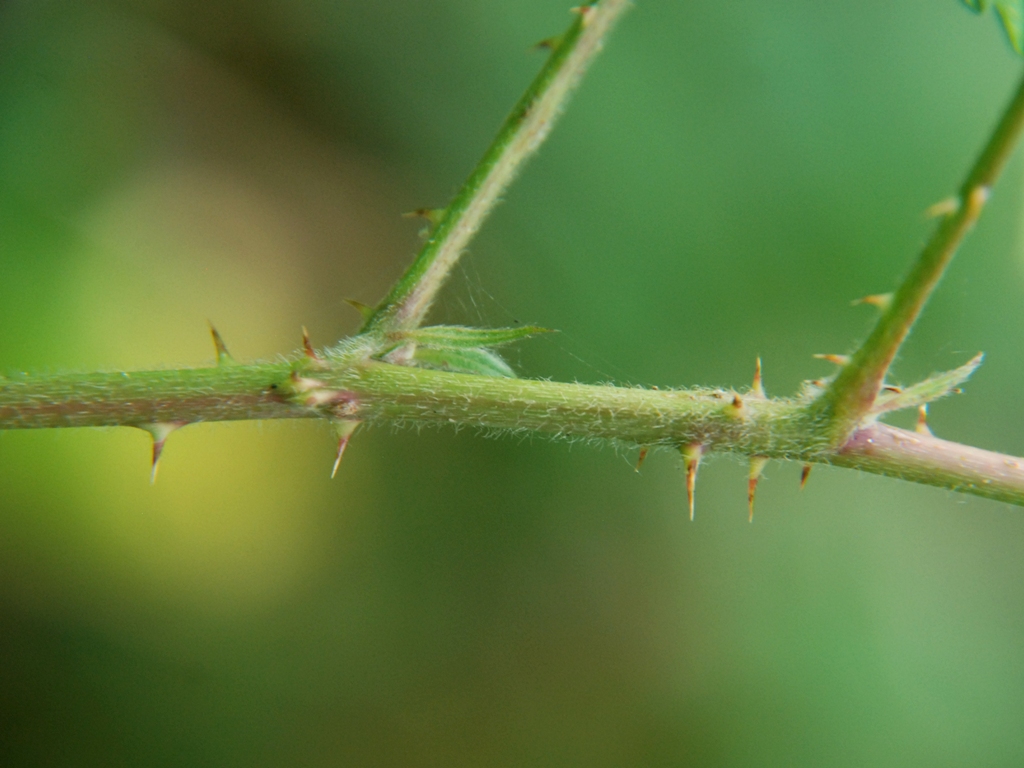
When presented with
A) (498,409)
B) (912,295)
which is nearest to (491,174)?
(498,409)

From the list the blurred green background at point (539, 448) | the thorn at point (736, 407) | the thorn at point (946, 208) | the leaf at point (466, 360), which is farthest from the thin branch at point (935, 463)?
the blurred green background at point (539, 448)

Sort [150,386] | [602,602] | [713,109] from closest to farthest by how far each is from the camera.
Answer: [150,386], [713,109], [602,602]

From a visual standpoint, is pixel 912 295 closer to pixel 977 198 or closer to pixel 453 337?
pixel 977 198

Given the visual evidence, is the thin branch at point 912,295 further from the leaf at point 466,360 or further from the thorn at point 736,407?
the leaf at point 466,360

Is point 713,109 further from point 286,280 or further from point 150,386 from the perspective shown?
point 150,386

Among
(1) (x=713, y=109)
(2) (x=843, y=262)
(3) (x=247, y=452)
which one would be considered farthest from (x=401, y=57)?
(2) (x=843, y=262)
